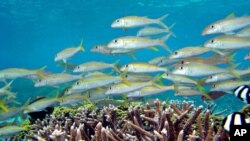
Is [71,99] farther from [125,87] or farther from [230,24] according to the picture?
[230,24]

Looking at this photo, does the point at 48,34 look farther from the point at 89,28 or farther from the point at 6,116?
the point at 6,116

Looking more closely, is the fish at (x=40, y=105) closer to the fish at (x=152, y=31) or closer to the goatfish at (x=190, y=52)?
the goatfish at (x=190, y=52)

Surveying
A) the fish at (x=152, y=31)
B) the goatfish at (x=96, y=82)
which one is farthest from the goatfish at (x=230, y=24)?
the fish at (x=152, y=31)

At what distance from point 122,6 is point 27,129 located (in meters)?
37.5

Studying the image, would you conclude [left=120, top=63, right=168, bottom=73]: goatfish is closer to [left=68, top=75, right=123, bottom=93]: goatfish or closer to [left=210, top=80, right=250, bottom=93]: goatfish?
[left=68, top=75, right=123, bottom=93]: goatfish

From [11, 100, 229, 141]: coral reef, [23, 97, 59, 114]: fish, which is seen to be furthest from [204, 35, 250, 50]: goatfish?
[23, 97, 59, 114]: fish

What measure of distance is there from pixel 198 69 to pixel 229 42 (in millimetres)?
838

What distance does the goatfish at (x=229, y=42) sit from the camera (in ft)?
20.9

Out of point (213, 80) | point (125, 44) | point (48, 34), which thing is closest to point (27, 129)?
point (125, 44)

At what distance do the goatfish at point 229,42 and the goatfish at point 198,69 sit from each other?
0.47 meters

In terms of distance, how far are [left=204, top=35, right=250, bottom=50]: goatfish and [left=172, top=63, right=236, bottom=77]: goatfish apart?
0.47 m

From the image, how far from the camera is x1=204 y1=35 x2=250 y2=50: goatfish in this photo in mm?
6379

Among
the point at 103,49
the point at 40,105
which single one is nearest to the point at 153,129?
the point at 40,105

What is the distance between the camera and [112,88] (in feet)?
22.0
